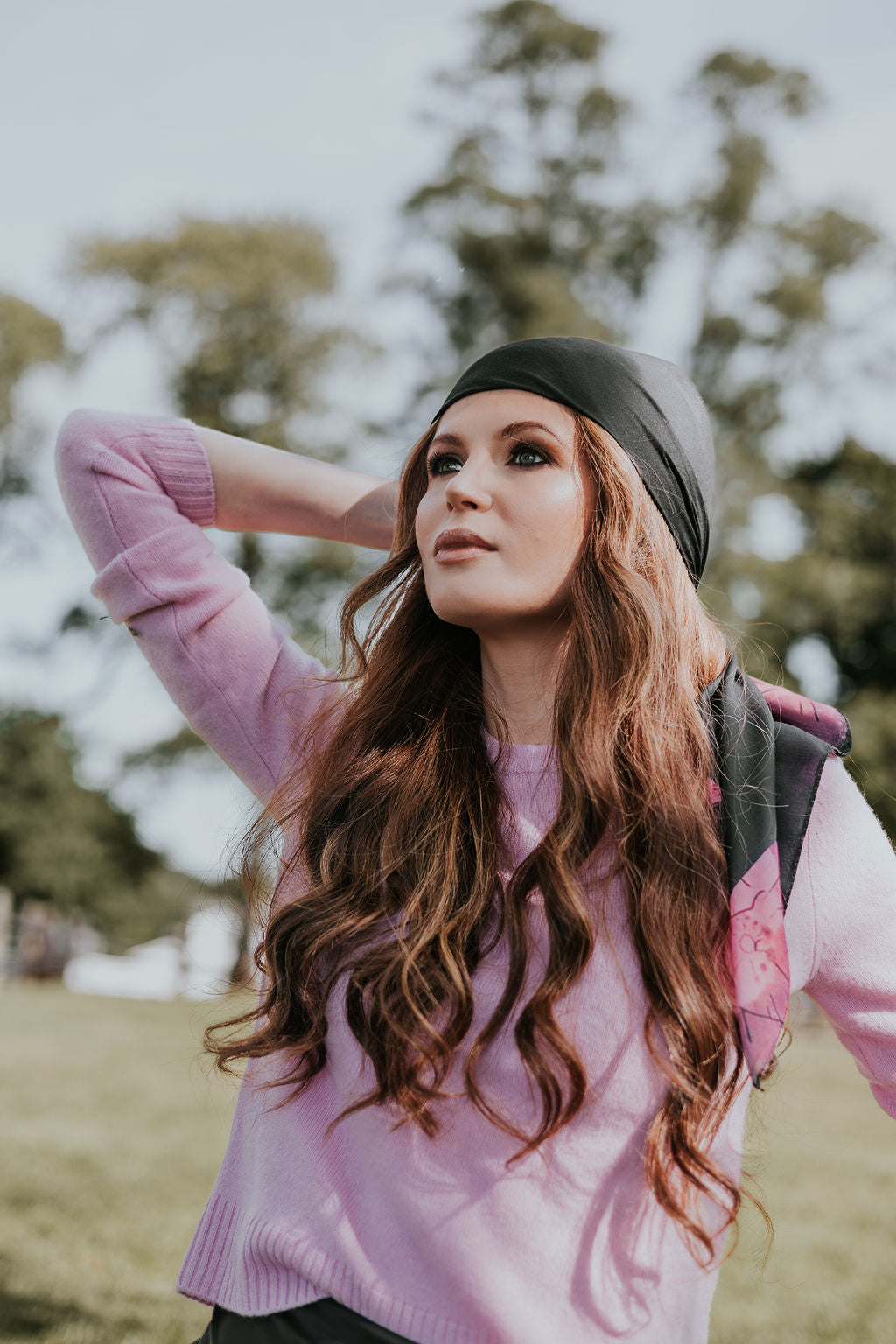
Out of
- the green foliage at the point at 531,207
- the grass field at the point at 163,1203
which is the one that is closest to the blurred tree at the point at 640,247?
→ the green foliage at the point at 531,207

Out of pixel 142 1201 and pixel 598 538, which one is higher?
pixel 598 538

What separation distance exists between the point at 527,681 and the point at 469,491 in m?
0.31

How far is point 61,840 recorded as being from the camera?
101ft

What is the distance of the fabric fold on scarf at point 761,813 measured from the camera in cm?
154

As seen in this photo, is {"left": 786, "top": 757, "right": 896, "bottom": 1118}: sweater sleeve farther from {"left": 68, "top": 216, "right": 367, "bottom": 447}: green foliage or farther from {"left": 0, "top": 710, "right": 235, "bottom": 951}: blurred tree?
{"left": 0, "top": 710, "right": 235, "bottom": 951}: blurred tree

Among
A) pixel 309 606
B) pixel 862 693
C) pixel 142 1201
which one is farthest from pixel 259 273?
pixel 142 1201

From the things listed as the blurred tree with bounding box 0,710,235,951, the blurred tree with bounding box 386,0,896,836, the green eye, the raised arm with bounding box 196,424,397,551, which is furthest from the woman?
the blurred tree with bounding box 0,710,235,951

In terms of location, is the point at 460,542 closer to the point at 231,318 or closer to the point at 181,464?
the point at 181,464

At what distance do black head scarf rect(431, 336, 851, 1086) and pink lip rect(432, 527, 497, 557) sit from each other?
0.26m

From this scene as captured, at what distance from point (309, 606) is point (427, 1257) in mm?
20930

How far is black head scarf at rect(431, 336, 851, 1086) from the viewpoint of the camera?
5.13ft

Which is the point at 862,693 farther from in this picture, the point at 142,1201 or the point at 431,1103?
the point at 431,1103

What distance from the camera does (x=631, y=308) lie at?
21156mm

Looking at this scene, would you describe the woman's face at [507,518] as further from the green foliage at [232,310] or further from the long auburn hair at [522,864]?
the green foliage at [232,310]
